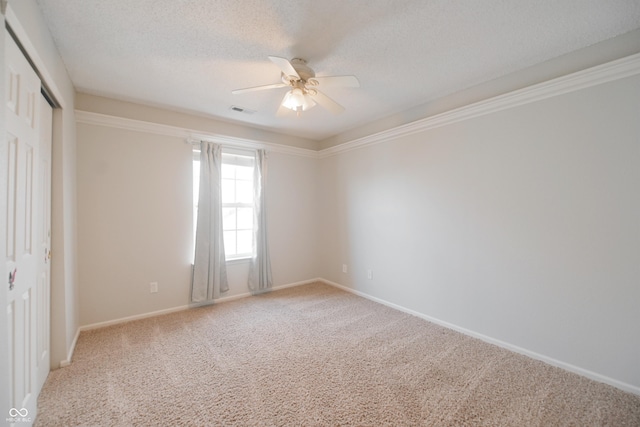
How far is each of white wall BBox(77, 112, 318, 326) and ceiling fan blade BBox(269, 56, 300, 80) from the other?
6.48 feet

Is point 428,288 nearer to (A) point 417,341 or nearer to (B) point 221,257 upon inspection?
(A) point 417,341

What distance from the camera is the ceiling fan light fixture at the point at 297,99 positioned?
210 centimetres

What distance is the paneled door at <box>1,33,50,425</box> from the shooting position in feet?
4.25

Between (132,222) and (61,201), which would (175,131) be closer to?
(132,222)

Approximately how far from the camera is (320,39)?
6.08ft

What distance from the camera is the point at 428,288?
9.58 feet

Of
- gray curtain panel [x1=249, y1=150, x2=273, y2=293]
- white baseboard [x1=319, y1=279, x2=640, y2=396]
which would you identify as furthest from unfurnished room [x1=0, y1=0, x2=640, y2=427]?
gray curtain panel [x1=249, y1=150, x2=273, y2=293]

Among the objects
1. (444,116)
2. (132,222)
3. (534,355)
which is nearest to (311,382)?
(534,355)

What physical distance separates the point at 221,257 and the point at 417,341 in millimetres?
2529

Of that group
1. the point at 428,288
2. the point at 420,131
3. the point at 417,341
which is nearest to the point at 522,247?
the point at 428,288

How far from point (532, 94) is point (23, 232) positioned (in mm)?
3697

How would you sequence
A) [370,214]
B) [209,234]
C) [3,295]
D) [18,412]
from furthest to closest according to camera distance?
[370,214], [209,234], [18,412], [3,295]

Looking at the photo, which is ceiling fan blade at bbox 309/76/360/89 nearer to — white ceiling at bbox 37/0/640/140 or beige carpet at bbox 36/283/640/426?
white ceiling at bbox 37/0/640/140

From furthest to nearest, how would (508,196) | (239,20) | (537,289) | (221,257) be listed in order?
1. (221,257)
2. (508,196)
3. (537,289)
4. (239,20)
